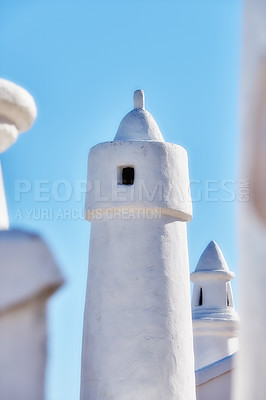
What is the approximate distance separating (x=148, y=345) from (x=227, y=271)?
8.15 m

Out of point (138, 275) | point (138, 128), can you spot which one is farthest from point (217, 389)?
point (138, 128)

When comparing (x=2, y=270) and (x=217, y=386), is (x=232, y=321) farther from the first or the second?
(x=2, y=270)

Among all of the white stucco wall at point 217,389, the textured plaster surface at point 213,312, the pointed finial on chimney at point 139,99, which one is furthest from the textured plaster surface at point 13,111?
the textured plaster surface at point 213,312

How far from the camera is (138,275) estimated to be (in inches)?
348

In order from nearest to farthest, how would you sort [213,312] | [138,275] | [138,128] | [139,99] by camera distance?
[138,275]
[138,128]
[139,99]
[213,312]

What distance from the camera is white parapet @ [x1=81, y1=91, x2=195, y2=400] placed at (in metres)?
8.61

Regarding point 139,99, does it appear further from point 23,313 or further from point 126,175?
point 23,313

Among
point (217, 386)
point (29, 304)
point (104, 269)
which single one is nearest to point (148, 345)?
point (104, 269)

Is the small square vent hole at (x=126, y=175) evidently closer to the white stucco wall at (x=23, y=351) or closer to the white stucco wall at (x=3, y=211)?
the white stucco wall at (x=3, y=211)

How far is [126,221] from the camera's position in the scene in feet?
29.6

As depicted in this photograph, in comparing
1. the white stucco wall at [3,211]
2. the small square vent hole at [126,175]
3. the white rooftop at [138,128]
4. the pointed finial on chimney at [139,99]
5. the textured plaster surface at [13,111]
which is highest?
the pointed finial on chimney at [139,99]

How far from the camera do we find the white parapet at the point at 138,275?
28.2 ft

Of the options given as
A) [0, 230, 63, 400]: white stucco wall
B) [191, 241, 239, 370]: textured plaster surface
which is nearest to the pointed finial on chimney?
[191, 241, 239, 370]: textured plaster surface

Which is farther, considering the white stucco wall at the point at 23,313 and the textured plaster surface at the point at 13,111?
the textured plaster surface at the point at 13,111
